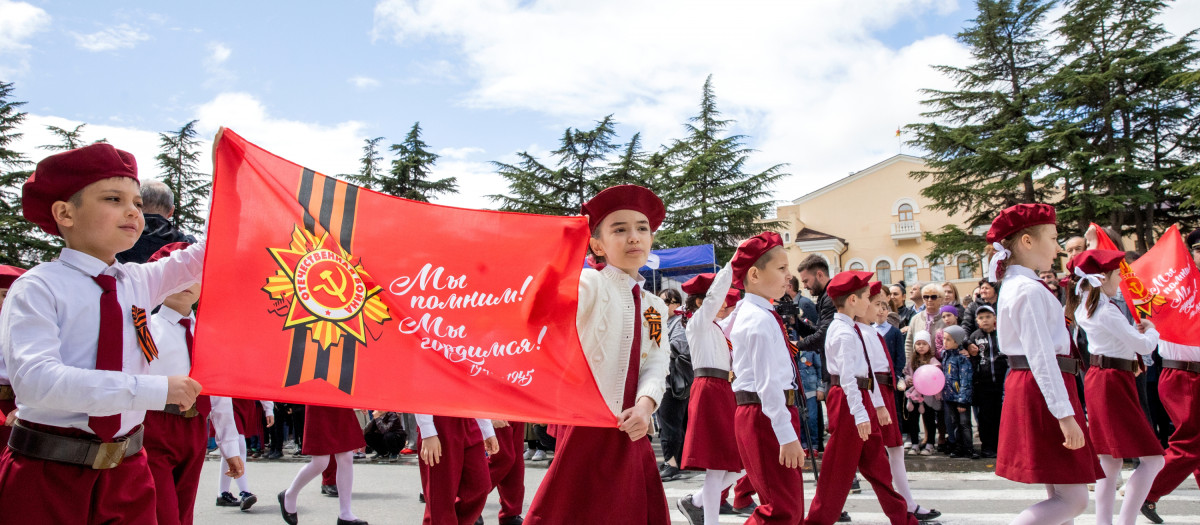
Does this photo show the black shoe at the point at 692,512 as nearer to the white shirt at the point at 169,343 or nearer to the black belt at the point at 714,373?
the black belt at the point at 714,373

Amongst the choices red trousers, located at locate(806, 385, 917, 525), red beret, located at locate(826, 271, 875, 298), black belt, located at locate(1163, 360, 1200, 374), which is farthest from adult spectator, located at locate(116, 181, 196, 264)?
black belt, located at locate(1163, 360, 1200, 374)

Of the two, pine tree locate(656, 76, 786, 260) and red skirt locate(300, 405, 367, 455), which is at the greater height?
pine tree locate(656, 76, 786, 260)

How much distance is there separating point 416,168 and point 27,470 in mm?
32907

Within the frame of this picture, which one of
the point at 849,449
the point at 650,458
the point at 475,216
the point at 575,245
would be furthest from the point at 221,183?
the point at 849,449

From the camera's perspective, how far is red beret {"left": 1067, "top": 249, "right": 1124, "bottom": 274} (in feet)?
19.9

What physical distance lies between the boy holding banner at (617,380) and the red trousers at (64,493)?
1.52 metres

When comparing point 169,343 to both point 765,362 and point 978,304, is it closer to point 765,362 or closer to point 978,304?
point 765,362

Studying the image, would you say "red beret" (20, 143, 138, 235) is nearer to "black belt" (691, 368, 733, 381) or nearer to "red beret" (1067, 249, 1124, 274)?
"black belt" (691, 368, 733, 381)

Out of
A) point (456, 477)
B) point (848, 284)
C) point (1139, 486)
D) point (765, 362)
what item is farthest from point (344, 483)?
point (1139, 486)

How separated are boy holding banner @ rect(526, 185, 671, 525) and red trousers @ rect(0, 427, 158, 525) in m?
1.52

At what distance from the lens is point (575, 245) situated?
354 centimetres

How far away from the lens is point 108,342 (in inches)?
110

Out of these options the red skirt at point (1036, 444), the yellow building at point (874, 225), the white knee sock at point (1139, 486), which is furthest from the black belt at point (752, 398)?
the yellow building at point (874, 225)

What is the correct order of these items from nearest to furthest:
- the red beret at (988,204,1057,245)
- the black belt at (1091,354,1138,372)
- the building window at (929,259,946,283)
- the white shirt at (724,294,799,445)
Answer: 1. the red beret at (988,204,1057,245)
2. the white shirt at (724,294,799,445)
3. the black belt at (1091,354,1138,372)
4. the building window at (929,259,946,283)
